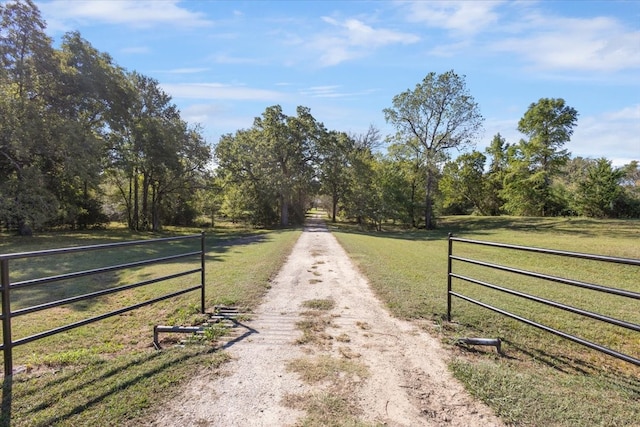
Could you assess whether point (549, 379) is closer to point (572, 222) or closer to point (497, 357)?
point (497, 357)

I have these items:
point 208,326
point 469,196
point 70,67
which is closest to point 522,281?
point 208,326

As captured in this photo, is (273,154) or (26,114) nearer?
(26,114)

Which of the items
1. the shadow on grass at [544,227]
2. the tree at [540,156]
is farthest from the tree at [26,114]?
the tree at [540,156]

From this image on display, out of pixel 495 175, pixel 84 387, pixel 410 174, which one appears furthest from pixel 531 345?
pixel 495 175

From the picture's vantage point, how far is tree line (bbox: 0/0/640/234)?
54.8 feet

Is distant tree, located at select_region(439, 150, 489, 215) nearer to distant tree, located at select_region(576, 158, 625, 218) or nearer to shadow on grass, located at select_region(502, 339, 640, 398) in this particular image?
distant tree, located at select_region(576, 158, 625, 218)

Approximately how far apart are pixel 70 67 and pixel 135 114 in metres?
4.67

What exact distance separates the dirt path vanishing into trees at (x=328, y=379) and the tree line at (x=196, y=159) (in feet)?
59.9

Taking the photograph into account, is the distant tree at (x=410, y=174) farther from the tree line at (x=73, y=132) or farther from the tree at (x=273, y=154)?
the tree line at (x=73, y=132)

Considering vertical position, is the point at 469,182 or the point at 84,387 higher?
the point at 469,182

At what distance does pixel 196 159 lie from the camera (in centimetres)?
2497

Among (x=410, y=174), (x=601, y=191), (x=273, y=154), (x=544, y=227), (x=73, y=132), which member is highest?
(x=273, y=154)

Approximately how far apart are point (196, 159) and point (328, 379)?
81.8 ft

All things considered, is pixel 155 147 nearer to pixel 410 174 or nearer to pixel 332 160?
pixel 332 160
